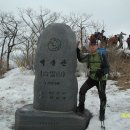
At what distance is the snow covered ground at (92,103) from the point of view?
27.8 feet

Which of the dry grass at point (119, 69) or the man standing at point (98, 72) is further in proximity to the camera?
the dry grass at point (119, 69)

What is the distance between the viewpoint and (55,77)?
28.3 ft

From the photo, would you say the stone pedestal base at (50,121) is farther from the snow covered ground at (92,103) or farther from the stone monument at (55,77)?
the snow covered ground at (92,103)

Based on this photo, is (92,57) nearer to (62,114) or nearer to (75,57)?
(75,57)

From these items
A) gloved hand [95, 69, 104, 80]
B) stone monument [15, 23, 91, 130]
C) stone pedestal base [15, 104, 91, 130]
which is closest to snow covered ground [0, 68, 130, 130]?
stone pedestal base [15, 104, 91, 130]

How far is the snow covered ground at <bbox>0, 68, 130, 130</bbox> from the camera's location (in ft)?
27.8

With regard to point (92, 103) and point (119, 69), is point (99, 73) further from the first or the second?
point (119, 69)

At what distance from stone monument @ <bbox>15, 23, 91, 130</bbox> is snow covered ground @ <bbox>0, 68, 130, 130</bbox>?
1.90 ft

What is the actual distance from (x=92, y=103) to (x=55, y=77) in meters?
1.97

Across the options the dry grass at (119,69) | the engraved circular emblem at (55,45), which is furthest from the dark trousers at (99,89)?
the dry grass at (119,69)

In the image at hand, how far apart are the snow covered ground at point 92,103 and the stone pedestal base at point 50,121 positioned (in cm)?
37

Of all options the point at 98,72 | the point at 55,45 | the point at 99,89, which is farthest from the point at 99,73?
the point at 55,45

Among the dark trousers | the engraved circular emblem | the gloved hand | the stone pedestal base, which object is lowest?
the stone pedestal base

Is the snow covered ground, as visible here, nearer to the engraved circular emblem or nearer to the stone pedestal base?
the stone pedestal base
